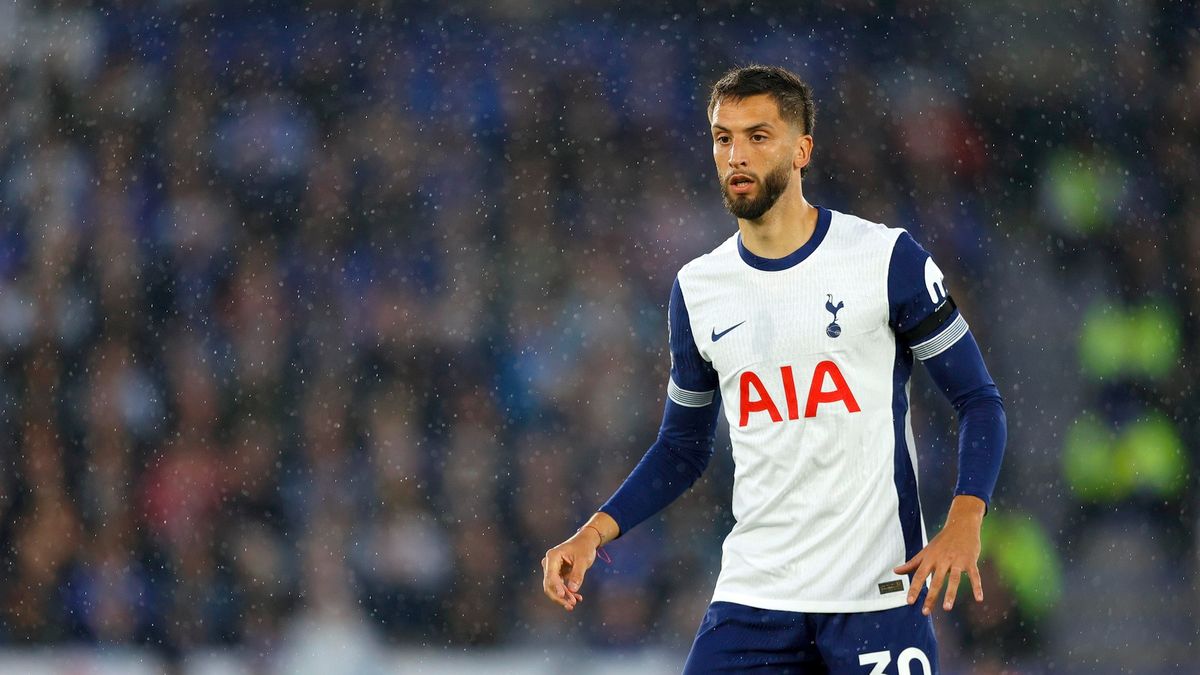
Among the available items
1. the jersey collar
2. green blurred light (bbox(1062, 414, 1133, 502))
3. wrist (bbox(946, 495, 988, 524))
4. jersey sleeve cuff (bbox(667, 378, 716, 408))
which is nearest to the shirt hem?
wrist (bbox(946, 495, 988, 524))

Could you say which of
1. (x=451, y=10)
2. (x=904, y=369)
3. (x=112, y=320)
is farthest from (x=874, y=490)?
(x=112, y=320)

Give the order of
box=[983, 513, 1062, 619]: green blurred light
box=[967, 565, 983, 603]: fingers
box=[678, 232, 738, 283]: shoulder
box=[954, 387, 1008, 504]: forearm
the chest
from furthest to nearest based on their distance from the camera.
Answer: box=[983, 513, 1062, 619]: green blurred light < box=[678, 232, 738, 283]: shoulder < the chest < box=[954, 387, 1008, 504]: forearm < box=[967, 565, 983, 603]: fingers

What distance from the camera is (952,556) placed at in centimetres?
166

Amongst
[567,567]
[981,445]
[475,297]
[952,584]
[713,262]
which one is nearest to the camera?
[952,584]

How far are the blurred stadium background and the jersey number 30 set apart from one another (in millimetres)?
3362

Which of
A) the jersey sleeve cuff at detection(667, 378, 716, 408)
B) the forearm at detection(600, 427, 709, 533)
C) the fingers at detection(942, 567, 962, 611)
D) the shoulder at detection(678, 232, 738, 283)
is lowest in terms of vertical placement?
the fingers at detection(942, 567, 962, 611)

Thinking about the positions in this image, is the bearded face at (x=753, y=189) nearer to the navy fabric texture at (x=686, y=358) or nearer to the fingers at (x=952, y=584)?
the navy fabric texture at (x=686, y=358)

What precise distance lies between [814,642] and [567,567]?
13.4 inches

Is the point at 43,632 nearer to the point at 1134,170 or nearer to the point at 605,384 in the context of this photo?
the point at 605,384

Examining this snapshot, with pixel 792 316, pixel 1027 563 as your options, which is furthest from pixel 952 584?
pixel 1027 563

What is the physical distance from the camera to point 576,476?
539 cm

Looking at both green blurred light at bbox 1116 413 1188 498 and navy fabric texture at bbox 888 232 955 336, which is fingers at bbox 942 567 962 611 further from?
green blurred light at bbox 1116 413 1188 498

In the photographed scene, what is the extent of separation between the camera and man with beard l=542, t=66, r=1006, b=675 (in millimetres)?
1814

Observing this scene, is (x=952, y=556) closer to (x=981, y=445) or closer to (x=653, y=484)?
(x=981, y=445)
